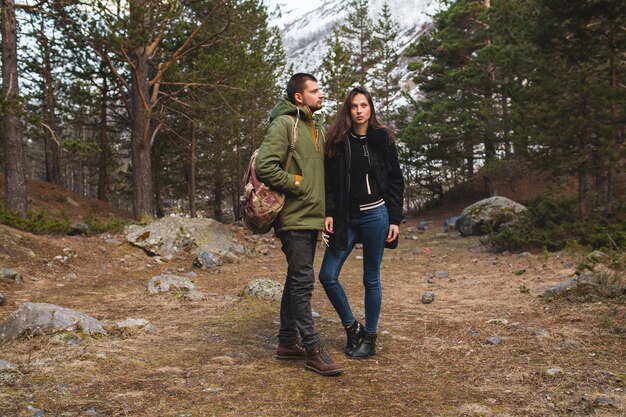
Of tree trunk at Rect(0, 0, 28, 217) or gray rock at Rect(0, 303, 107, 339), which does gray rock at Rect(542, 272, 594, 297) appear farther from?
tree trunk at Rect(0, 0, 28, 217)

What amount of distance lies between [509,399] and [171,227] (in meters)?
9.82

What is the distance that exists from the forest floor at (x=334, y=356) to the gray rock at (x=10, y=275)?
5.6 inches

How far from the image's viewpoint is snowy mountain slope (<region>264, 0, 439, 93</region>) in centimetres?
11056

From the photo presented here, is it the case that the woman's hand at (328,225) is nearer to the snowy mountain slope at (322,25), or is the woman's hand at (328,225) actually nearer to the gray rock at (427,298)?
the gray rock at (427,298)

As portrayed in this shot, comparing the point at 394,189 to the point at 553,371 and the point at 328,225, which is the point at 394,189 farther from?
the point at 553,371

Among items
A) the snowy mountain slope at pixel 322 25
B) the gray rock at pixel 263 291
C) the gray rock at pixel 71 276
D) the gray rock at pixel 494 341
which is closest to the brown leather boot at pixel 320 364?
the gray rock at pixel 494 341

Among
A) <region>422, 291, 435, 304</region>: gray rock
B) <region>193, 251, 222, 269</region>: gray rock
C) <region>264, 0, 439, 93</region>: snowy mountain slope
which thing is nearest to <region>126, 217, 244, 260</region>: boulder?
<region>193, 251, 222, 269</region>: gray rock

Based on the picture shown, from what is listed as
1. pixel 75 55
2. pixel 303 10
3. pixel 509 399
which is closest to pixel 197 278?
pixel 509 399

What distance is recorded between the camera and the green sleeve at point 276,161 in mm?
3369

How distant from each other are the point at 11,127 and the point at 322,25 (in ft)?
476

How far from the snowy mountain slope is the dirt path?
89.9m

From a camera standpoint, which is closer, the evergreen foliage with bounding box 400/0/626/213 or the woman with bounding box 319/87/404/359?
the woman with bounding box 319/87/404/359

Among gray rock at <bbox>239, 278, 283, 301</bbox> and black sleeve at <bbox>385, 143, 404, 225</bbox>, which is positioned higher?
black sleeve at <bbox>385, 143, 404, 225</bbox>

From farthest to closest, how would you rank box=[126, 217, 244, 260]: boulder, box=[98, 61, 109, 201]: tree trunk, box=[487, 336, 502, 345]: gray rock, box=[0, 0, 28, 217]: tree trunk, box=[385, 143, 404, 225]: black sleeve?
1. box=[98, 61, 109, 201]: tree trunk
2. box=[126, 217, 244, 260]: boulder
3. box=[0, 0, 28, 217]: tree trunk
4. box=[487, 336, 502, 345]: gray rock
5. box=[385, 143, 404, 225]: black sleeve
